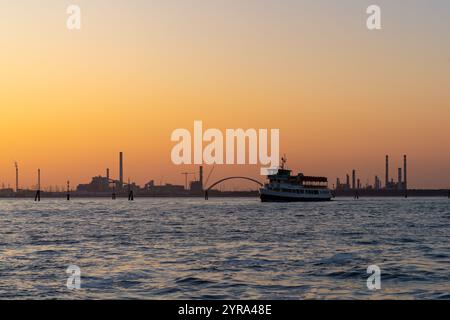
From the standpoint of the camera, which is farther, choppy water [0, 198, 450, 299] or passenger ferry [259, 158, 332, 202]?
passenger ferry [259, 158, 332, 202]

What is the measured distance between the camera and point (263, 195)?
181 meters

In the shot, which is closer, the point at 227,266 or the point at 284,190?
the point at 227,266

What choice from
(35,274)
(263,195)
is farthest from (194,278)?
(263,195)

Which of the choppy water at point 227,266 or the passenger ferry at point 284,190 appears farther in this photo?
the passenger ferry at point 284,190

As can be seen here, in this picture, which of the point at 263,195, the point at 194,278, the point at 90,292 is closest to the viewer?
the point at 90,292
